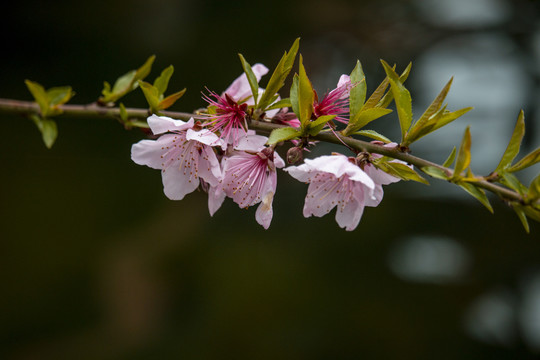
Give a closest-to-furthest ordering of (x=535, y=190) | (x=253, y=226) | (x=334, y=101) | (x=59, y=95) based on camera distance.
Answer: (x=535, y=190)
(x=334, y=101)
(x=59, y=95)
(x=253, y=226)

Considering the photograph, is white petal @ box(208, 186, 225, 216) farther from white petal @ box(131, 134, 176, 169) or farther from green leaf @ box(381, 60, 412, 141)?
green leaf @ box(381, 60, 412, 141)

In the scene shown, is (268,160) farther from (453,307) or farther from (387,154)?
(453,307)

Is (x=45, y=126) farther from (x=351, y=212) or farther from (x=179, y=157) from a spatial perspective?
(x=351, y=212)

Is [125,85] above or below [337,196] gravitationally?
above

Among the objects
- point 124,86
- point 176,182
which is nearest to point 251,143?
point 176,182

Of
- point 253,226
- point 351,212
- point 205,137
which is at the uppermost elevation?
point 205,137

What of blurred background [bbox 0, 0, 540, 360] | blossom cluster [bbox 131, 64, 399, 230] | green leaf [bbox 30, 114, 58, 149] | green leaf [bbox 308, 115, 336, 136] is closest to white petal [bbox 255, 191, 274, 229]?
blossom cluster [bbox 131, 64, 399, 230]

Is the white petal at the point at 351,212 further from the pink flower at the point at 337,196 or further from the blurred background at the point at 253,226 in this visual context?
the blurred background at the point at 253,226
